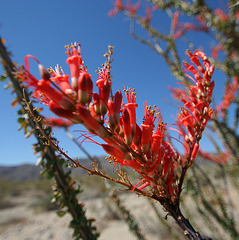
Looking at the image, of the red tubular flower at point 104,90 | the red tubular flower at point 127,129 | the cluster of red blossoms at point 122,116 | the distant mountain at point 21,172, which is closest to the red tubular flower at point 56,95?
the cluster of red blossoms at point 122,116

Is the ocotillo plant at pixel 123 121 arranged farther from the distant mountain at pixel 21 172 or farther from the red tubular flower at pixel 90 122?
the distant mountain at pixel 21 172

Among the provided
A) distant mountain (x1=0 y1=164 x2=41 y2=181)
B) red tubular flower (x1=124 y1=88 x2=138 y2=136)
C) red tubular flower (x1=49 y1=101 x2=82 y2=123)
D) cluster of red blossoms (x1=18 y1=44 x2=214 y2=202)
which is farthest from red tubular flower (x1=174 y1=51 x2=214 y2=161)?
distant mountain (x1=0 y1=164 x2=41 y2=181)

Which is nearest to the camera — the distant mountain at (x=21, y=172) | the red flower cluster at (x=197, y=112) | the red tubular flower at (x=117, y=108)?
the red tubular flower at (x=117, y=108)

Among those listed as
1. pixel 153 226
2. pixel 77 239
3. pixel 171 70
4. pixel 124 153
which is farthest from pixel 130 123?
pixel 153 226

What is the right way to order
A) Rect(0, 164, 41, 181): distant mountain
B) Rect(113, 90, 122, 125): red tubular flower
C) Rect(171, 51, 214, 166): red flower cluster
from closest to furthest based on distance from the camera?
1. Rect(113, 90, 122, 125): red tubular flower
2. Rect(171, 51, 214, 166): red flower cluster
3. Rect(0, 164, 41, 181): distant mountain

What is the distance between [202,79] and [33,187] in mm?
19918

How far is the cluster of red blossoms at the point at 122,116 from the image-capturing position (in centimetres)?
64

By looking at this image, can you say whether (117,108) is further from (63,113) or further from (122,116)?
(63,113)

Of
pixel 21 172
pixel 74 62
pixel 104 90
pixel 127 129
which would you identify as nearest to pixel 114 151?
pixel 127 129

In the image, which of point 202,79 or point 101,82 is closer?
point 101,82

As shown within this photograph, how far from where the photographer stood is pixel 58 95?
2.01 feet

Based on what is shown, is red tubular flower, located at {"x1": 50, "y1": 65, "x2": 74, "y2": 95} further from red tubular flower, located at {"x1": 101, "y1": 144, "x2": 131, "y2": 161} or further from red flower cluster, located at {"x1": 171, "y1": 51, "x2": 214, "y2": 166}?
red flower cluster, located at {"x1": 171, "y1": 51, "x2": 214, "y2": 166}

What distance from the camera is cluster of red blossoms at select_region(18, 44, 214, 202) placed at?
2.09 feet

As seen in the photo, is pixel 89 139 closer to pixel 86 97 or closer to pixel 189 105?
pixel 86 97
